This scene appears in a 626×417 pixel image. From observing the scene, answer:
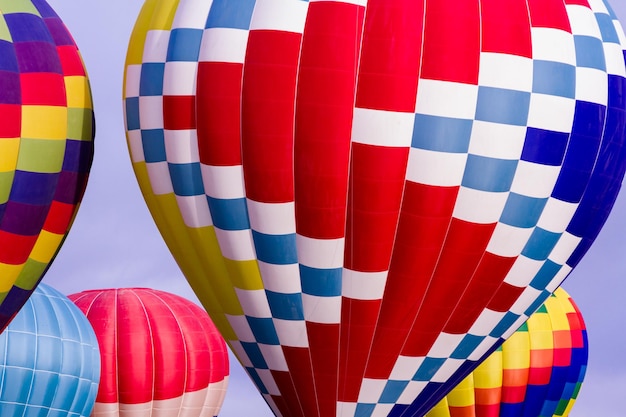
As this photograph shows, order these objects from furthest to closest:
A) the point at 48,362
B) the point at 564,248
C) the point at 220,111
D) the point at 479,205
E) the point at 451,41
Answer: the point at 48,362, the point at 564,248, the point at 220,111, the point at 479,205, the point at 451,41

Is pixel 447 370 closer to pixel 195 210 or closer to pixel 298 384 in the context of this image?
pixel 298 384

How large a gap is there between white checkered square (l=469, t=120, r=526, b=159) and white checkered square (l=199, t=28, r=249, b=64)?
1.78 meters

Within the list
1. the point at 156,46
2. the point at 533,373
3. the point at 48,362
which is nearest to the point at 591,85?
the point at 156,46

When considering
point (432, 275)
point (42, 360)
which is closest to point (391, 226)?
point (432, 275)

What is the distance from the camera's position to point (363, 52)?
35.7 ft

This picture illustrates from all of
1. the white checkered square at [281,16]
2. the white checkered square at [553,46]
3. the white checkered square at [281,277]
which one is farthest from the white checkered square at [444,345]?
the white checkered square at [281,16]

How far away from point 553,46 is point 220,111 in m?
2.50

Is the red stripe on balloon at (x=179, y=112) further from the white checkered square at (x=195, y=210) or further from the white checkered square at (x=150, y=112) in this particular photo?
the white checkered square at (x=195, y=210)

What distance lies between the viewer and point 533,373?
1859 cm

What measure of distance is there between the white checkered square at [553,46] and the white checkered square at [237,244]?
250 centimetres

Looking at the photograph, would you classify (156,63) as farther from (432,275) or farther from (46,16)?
(432,275)

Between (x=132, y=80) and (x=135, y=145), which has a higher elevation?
(x=132, y=80)

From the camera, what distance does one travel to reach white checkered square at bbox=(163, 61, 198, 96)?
11453mm

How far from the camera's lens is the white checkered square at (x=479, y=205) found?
11.1 metres
